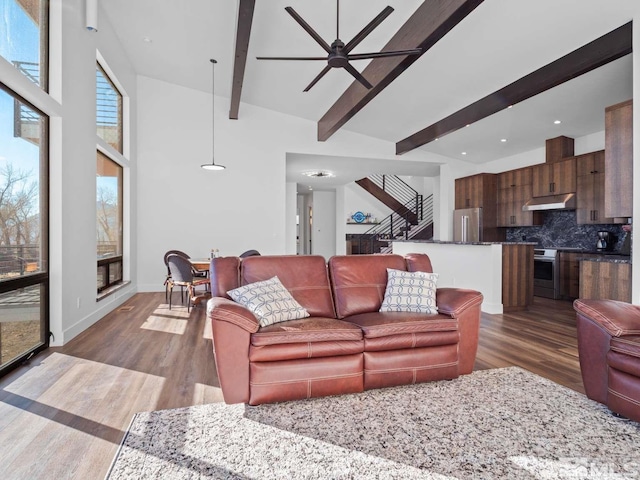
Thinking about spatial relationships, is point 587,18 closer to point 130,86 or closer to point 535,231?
point 535,231

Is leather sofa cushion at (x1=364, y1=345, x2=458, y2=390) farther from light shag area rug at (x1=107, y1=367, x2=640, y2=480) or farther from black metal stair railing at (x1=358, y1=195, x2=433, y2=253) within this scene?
black metal stair railing at (x1=358, y1=195, x2=433, y2=253)

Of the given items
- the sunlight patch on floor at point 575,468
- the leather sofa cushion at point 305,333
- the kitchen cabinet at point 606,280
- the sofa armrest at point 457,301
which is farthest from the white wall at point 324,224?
the sunlight patch on floor at point 575,468

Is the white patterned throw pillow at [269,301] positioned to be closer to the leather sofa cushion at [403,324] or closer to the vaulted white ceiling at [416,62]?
the leather sofa cushion at [403,324]

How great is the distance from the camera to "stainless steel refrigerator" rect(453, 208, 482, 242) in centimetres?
748

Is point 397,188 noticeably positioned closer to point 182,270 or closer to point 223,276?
point 182,270

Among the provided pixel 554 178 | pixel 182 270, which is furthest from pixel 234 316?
pixel 554 178

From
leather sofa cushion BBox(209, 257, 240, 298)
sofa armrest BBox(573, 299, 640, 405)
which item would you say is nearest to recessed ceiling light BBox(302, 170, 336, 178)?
leather sofa cushion BBox(209, 257, 240, 298)

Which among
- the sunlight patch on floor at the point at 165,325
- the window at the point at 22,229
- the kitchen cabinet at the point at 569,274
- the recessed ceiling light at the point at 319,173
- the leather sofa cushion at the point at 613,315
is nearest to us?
the leather sofa cushion at the point at 613,315

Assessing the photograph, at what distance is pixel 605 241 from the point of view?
557cm

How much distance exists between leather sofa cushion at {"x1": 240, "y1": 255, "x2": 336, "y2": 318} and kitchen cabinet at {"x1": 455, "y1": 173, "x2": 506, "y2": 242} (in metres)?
5.64

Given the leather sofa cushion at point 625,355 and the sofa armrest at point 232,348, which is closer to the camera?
the leather sofa cushion at point 625,355

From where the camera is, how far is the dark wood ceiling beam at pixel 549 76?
3.47 metres

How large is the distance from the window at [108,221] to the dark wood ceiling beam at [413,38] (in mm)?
3834

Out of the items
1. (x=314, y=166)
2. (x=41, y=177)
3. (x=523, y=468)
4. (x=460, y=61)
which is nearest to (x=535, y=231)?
(x=460, y=61)
